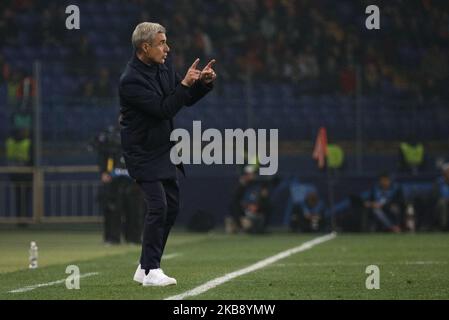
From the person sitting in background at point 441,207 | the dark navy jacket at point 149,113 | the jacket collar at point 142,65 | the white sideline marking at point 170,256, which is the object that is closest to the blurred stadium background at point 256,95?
the person sitting in background at point 441,207

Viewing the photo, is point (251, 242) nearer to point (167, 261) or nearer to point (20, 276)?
point (167, 261)

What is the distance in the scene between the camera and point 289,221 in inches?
939

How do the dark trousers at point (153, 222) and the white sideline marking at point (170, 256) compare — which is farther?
the white sideline marking at point (170, 256)

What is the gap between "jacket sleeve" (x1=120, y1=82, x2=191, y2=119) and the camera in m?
9.66

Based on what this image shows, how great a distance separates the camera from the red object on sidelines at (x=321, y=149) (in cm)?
2331

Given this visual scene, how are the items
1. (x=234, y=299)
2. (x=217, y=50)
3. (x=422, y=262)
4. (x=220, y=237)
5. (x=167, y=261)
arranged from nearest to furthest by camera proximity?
(x=234, y=299), (x=422, y=262), (x=167, y=261), (x=220, y=237), (x=217, y=50)

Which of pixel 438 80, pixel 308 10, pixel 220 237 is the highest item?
pixel 308 10

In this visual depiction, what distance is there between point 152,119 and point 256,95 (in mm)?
15178

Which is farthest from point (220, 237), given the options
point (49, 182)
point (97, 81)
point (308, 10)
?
point (308, 10)

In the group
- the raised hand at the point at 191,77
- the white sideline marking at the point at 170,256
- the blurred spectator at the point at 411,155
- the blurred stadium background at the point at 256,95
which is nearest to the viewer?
the raised hand at the point at 191,77

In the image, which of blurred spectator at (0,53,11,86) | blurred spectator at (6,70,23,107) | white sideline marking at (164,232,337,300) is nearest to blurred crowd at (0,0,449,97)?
blurred spectator at (0,53,11,86)

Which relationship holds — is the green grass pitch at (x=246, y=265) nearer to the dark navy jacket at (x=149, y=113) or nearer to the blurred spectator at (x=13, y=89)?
the dark navy jacket at (x=149, y=113)

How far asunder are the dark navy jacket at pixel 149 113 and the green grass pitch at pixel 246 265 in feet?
3.12
